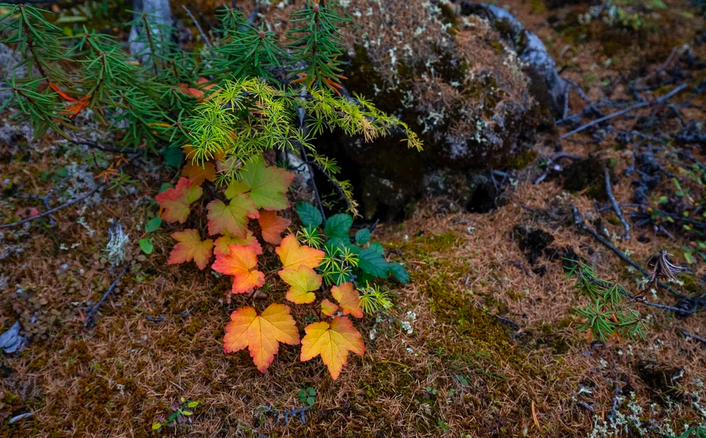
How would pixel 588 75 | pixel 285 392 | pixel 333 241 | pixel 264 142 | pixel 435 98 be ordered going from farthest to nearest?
1. pixel 588 75
2. pixel 435 98
3. pixel 333 241
4. pixel 264 142
5. pixel 285 392

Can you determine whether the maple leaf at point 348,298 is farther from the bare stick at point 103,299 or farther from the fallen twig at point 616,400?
the fallen twig at point 616,400

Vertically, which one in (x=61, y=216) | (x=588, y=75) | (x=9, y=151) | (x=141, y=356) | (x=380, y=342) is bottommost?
(x=141, y=356)

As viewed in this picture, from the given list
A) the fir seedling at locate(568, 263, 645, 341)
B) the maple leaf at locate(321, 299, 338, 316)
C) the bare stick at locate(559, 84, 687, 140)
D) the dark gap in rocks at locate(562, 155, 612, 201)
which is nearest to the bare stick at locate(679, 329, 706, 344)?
the fir seedling at locate(568, 263, 645, 341)

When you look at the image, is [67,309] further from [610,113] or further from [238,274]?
[610,113]

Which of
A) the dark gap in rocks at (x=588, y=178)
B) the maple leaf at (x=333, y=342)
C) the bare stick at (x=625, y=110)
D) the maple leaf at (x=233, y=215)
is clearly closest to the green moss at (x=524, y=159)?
the dark gap in rocks at (x=588, y=178)

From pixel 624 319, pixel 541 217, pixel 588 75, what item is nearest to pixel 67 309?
pixel 624 319

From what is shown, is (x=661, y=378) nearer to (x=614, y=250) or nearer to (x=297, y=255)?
(x=614, y=250)

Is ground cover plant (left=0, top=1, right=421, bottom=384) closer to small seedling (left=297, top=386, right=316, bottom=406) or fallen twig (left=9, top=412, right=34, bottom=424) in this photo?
small seedling (left=297, top=386, right=316, bottom=406)
